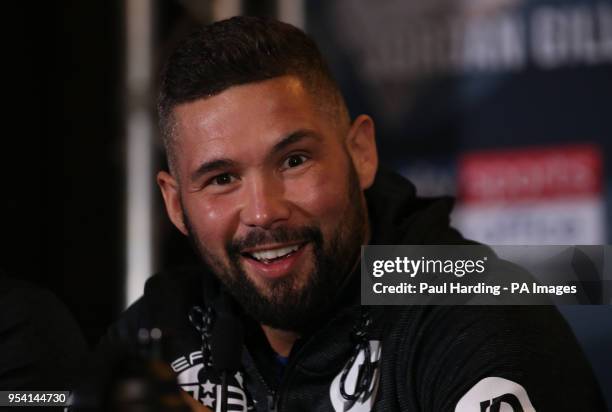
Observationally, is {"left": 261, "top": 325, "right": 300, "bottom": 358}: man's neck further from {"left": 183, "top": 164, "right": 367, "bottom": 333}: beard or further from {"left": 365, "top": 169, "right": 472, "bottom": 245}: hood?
{"left": 365, "top": 169, "right": 472, "bottom": 245}: hood

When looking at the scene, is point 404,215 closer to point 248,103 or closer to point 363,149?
point 363,149

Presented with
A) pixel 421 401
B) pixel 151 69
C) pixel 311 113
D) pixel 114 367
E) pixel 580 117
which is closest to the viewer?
pixel 114 367

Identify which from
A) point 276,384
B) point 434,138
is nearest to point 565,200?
point 434,138

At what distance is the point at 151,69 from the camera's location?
10.6 ft

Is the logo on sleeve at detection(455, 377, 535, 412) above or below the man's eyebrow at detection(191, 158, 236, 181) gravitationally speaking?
below

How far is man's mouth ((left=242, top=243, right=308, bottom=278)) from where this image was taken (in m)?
1.45

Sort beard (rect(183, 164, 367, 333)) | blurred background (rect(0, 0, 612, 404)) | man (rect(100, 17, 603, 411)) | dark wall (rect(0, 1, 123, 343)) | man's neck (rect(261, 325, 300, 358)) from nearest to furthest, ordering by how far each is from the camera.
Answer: man (rect(100, 17, 603, 411)) < beard (rect(183, 164, 367, 333)) < man's neck (rect(261, 325, 300, 358)) < blurred background (rect(0, 0, 612, 404)) < dark wall (rect(0, 1, 123, 343))

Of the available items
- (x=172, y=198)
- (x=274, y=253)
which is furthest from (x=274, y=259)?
(x=172, y=198)

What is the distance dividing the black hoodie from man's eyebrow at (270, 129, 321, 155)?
0.24 m

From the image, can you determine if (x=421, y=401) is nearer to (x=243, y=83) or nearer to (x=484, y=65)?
(x=243, y=83)

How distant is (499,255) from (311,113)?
0.38m

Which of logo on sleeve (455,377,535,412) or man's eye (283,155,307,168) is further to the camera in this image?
man's eye (283,155,307,168)

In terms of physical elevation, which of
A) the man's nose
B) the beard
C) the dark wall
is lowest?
the beard

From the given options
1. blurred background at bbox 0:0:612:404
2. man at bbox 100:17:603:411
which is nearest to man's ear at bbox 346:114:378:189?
man at bbox 100:17:603:411
